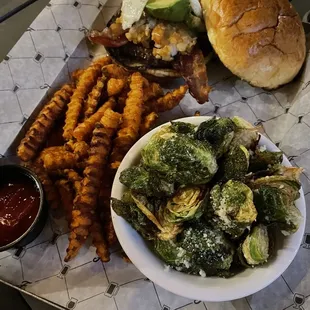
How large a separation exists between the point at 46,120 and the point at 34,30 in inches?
21.6

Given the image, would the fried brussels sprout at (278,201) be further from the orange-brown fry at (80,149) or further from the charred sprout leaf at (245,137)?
the orange-brown fry at (80,149)

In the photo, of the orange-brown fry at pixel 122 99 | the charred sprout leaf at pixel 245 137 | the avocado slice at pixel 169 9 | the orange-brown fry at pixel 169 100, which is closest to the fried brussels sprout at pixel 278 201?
the charred sprout leaf at pixel 245 137

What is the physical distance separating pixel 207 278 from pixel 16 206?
0.72 meters

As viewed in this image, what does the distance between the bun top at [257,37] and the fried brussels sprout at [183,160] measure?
75 centimetres

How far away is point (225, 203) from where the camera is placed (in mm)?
1225

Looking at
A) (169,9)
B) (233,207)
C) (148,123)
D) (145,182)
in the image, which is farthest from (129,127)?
(233,207)

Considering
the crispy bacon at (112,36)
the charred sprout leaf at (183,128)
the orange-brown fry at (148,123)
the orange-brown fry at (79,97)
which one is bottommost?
the orange-brown fry at (148,123)

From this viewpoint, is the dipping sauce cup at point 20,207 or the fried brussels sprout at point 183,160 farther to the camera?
the dipping sauce cup at point 20,207

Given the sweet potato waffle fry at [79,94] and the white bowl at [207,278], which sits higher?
the sweet potato waffle fry at [79,94]

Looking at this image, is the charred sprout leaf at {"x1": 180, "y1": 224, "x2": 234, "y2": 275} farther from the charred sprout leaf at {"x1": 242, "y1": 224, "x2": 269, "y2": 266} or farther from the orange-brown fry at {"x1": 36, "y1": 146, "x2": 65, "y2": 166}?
the orange-brown fry at {"x1": 36, "y1": 146, "x2": 65, "y2": 166}

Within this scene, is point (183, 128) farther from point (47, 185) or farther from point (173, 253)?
point (47, 185)

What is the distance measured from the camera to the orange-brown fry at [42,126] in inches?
69.0

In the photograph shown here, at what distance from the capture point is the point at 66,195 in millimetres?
1709

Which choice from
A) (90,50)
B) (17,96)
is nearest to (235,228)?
(17,96)
